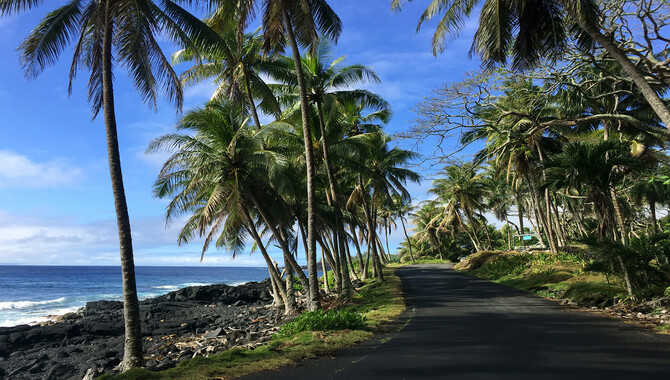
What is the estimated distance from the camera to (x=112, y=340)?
16.9 metres

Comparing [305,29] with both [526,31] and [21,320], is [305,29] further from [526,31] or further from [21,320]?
[21,320]

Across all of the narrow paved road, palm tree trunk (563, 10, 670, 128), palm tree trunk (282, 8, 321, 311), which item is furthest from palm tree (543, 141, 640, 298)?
palm tree trunk (282, 8, 321, 311)

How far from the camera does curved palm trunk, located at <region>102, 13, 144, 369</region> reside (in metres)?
7.61

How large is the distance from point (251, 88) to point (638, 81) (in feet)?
44.6

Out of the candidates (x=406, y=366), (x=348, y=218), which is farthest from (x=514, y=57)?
(x=348, y=218)

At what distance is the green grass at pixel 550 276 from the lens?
11164mm

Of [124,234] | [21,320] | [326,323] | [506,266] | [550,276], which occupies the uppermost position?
[124,234]

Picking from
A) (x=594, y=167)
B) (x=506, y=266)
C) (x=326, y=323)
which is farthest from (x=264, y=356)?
(x=506, y=266)

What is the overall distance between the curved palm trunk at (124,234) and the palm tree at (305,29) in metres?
5.23

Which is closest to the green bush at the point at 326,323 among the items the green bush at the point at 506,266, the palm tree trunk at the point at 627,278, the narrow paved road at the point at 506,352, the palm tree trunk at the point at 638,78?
the narrow paved road at the point at 506,352

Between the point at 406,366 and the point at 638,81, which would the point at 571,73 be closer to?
the point at 638,81

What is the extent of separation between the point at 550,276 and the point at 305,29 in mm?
13059

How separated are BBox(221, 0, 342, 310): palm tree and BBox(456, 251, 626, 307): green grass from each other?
7.69 metres

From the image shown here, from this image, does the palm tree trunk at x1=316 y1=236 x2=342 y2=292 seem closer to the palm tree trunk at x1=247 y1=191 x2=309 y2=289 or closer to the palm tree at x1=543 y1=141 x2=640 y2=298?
the palm tree trunk at x1=247 y1=191 x2=309 y2=289
